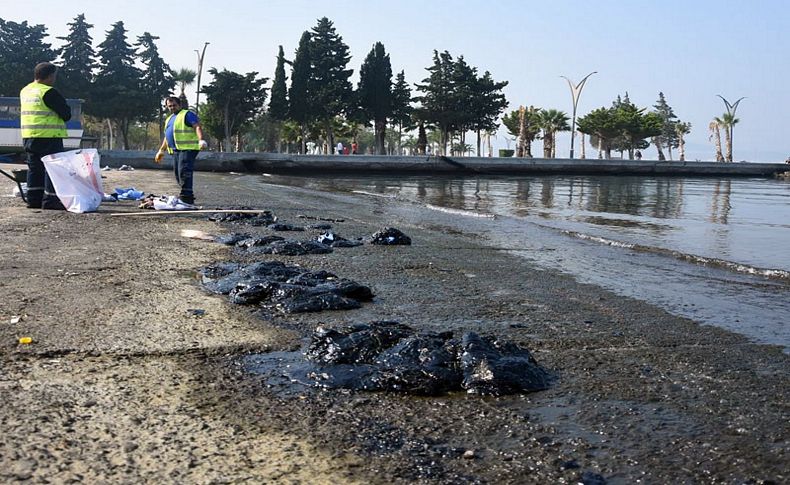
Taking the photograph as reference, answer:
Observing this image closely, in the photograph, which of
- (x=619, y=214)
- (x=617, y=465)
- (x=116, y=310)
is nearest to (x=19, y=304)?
(x=116, y=310)

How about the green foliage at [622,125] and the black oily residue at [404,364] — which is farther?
the green foliage at [622,125]

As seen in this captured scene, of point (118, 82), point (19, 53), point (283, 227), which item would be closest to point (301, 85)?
point (118, 82)

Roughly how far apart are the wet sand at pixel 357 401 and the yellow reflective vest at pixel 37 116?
4.42 meters

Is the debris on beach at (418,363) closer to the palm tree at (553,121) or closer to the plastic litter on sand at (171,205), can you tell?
the plastic litter on sand at (171,205)

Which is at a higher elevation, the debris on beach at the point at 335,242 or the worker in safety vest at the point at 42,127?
the worker in safety vest at the point at 42,127

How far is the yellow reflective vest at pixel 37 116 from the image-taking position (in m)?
8.73

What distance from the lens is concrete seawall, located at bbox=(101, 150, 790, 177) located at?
4178 centimetres

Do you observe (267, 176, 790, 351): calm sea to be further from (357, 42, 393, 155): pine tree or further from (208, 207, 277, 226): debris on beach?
(357, 42, 393, 155): pine tree

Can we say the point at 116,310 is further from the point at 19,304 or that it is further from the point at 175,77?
the point at 175,77

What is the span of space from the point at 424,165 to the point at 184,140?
3727cm

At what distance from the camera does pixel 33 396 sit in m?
2.56

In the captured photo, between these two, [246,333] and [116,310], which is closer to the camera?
[246,333]

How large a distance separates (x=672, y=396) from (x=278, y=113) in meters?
71.6

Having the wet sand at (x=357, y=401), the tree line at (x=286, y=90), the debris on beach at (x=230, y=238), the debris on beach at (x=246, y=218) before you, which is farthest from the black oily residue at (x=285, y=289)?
the tree line at (x=286, y=90)
